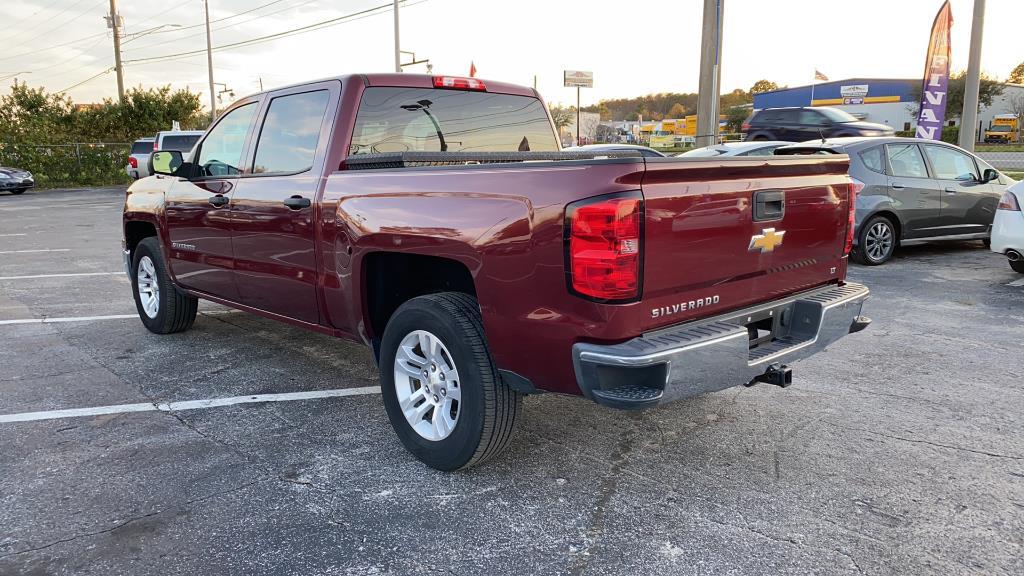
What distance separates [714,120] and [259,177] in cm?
1204

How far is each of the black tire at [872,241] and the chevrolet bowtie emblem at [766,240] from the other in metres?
6.27

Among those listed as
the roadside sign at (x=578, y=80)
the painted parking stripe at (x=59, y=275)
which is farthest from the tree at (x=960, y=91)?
the painted parking stripe at (x=59, y=275)

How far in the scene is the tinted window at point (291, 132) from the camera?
4.09m

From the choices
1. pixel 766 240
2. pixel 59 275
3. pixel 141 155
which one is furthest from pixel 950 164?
pixel 141 155

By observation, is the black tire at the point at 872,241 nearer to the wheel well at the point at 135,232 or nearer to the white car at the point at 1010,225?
the white car at the point at 1010,225

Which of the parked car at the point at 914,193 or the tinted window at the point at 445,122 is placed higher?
the tinted window at the point at 445,122

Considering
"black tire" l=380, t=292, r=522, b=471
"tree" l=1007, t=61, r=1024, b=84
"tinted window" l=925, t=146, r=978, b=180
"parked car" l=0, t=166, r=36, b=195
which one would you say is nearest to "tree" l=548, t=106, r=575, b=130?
"tree" l=1007, t=61, r=1024, b=84

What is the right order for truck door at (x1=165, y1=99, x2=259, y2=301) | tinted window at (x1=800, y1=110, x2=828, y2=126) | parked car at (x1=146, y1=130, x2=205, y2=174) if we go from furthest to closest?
1. parked car at (x1=146, y1=130, x2=205, y2=174)
2. tinted window at (x1=800, y1=110, x2=828, y2=126)
3. truck door at (x1=165, y1=99, x2=259, y2=301)

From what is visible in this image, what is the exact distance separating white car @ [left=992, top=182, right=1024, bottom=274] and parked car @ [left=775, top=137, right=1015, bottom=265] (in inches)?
49.7

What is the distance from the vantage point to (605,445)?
3691 millimetres

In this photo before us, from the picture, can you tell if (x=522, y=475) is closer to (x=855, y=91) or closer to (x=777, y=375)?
(x=777, y=375)

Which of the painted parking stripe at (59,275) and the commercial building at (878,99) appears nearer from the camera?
the painted parking stripe at (59,275)

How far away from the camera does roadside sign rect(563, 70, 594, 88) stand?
46375 millimetres

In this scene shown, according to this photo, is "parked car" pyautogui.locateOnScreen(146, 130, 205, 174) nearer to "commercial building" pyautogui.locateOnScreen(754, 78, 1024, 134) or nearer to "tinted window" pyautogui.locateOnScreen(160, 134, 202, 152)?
"tinted window" pyautogui.locateOnScreen(160, 134, 202, 152)
